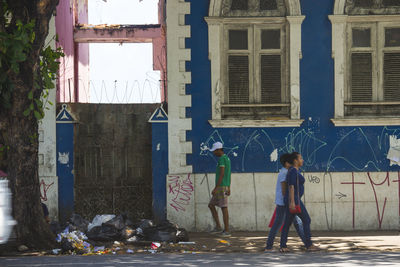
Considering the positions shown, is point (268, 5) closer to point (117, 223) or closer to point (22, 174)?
point (117, 223)

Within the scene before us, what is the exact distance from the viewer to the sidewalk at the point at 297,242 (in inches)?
424

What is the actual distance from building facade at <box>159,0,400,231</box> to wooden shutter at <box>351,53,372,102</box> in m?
0.06

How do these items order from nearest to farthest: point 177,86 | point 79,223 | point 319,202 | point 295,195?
point 295,195 → point 79,223 → point 319,202 → point 177,86

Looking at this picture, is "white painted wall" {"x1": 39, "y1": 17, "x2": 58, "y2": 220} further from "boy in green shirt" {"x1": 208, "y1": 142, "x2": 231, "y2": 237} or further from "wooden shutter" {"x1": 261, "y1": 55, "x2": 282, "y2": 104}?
"wooden shutter" {"x1": 261, "y1": 55, "x2": 282, "y2": 104}

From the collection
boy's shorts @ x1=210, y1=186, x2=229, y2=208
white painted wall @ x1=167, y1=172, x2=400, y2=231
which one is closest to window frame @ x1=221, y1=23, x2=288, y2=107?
white painted wall @ x1=167, y1=172, x2=400, y2=231

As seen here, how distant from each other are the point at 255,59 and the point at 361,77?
7.50 feet

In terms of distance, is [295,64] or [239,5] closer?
[295,64]

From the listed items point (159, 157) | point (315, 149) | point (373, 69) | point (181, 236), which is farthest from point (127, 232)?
point (373, 69)

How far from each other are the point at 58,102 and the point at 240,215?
14.8 feet

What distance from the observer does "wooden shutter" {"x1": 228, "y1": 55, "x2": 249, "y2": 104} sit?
1371 cm

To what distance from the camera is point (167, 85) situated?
13.5 meters

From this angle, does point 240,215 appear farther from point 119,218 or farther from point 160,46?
point 160,46

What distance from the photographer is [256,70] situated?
13.8 meters

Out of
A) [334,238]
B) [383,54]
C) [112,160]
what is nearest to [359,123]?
[383,54]
